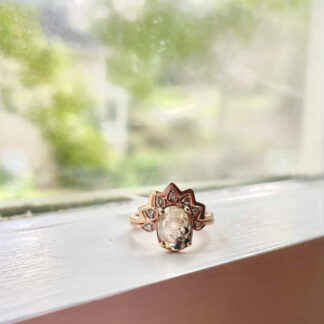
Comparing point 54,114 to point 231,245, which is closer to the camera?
point 231,245

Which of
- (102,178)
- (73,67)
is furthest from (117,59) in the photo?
(102,178)

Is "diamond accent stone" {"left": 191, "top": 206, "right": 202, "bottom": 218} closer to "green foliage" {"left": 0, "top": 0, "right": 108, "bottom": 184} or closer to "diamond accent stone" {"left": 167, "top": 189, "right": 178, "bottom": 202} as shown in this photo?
"diamond accent stone" {"left": 167, "top": 189, "right": 178, "bottom": 202}

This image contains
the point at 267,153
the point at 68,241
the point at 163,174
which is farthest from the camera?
the point at 267,153

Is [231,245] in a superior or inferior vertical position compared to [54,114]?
inferior

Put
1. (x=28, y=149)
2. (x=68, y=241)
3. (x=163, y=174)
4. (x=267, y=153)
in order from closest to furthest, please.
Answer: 1. (x=68, y=241)
2. (x=28, y=149)
3. (x=163, y=174)
4. (x=267, y=153)

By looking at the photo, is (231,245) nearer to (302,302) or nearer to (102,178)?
(302,302)

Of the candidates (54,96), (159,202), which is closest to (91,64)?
(54,96)

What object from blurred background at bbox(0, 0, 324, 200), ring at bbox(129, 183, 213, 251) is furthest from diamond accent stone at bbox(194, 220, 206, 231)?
blurred background at bbox(0, 0, 324, 200)
